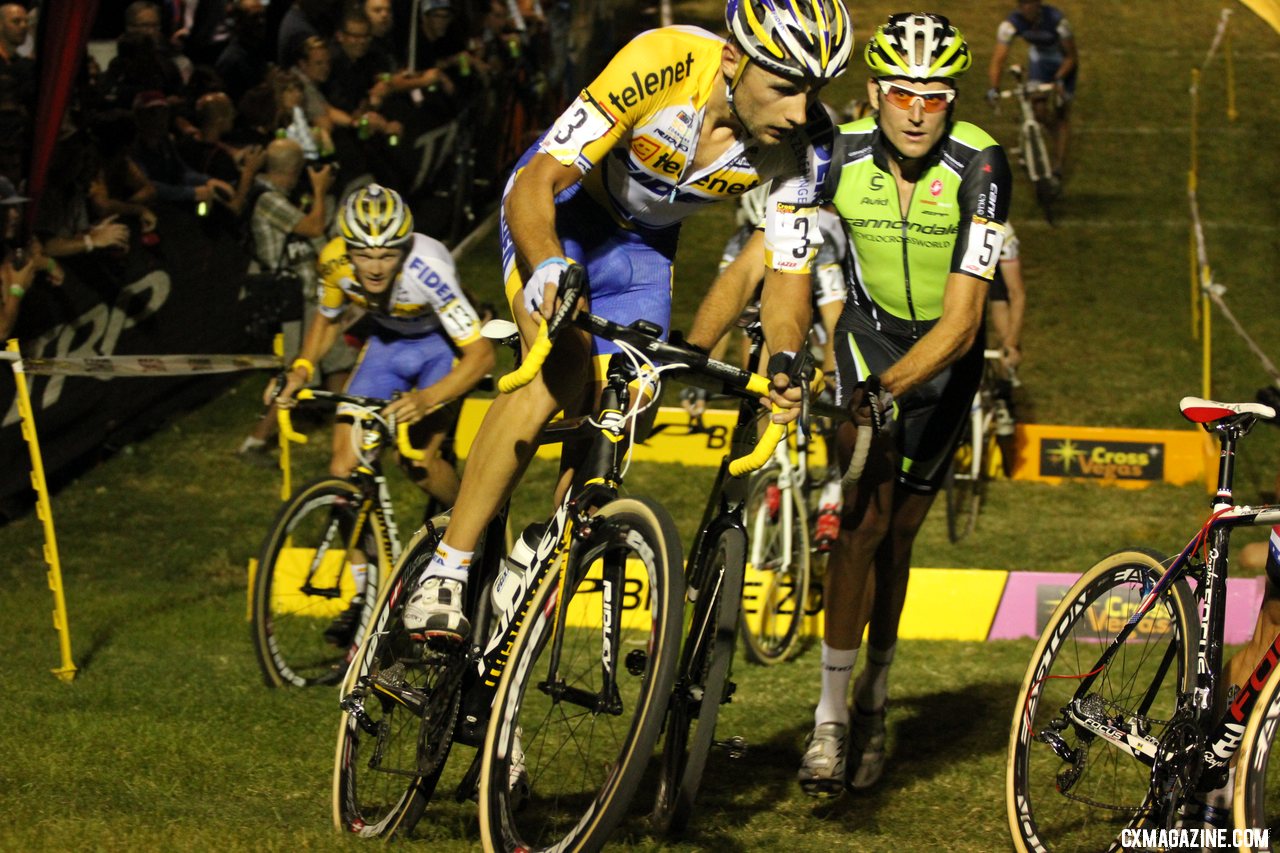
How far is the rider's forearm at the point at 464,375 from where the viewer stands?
23.1 ft

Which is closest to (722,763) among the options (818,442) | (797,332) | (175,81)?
(797,332)

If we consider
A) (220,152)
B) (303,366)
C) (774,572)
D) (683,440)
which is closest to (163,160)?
(220,152)

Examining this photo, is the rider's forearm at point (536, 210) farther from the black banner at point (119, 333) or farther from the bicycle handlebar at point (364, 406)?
the black banner at point (119, 333)

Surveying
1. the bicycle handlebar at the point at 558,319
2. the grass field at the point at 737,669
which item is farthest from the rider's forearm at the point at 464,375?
the bicycle handlebar at the point at 558,319

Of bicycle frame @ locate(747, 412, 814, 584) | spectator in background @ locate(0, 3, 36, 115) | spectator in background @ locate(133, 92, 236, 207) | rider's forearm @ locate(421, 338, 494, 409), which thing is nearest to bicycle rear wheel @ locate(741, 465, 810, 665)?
bicycle frame @ locate(747, 412, 814, 584)

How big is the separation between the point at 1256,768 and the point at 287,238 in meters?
9.38

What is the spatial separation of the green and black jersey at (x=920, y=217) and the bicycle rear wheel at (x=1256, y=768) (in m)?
1.80

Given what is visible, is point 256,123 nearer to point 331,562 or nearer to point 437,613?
point 331,562

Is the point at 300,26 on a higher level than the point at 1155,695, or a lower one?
higher

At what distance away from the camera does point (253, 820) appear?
481 cm

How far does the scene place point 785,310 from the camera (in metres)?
4.77

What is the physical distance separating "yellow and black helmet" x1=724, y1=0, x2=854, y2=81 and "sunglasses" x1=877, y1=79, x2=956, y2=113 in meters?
0.90

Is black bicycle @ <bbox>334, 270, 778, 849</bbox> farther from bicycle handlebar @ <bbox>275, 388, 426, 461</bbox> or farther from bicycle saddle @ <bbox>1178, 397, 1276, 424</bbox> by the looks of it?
bicycle handlebar @ <bbox>275, 388, 426, 461</bbox>

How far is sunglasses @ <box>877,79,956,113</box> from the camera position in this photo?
5.17 metres
